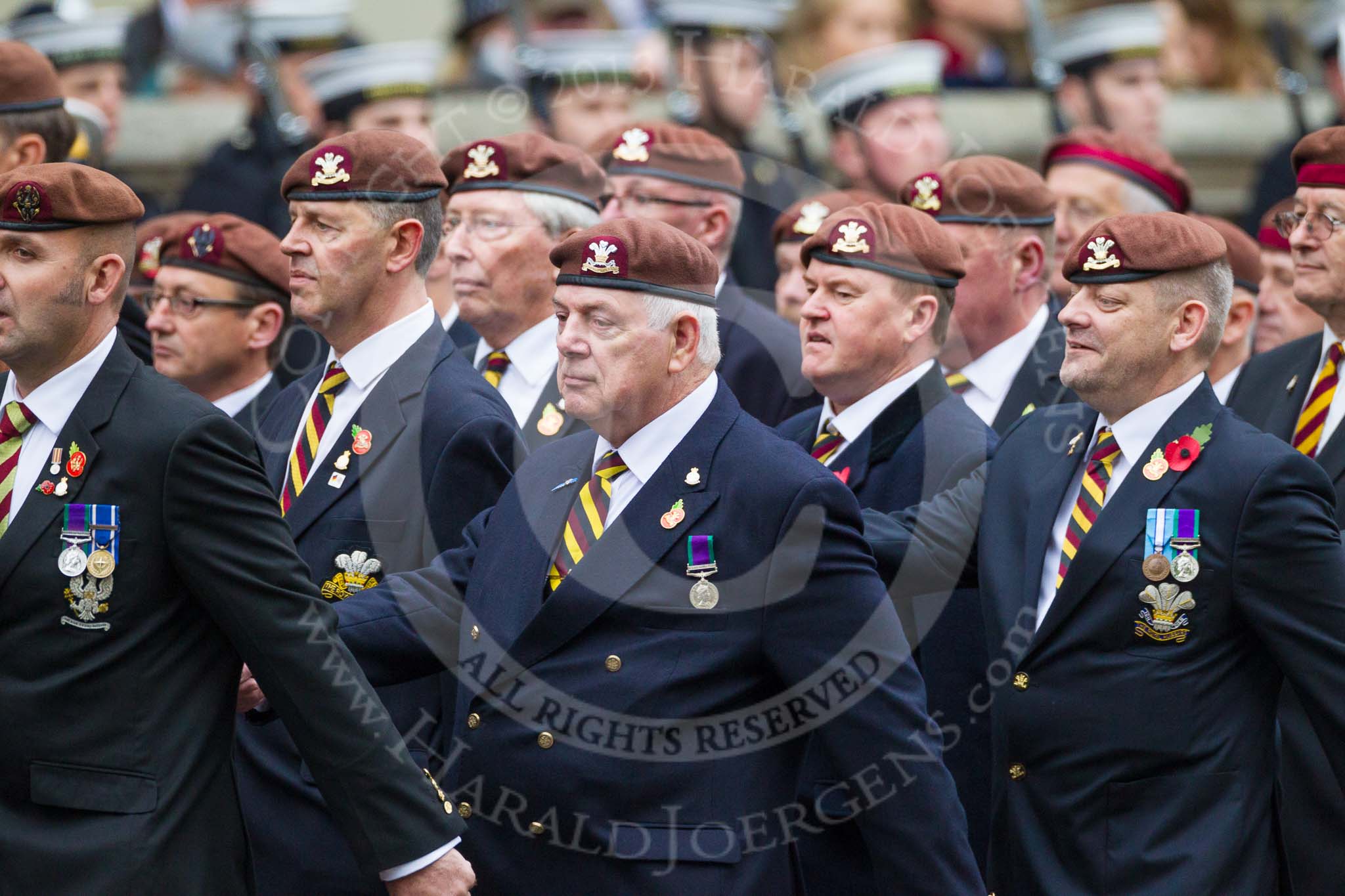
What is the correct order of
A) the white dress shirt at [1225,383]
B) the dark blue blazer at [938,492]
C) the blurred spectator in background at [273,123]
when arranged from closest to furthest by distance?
the dark blue blazer at [938,492]
the white dress shirt at [1225,383]
the blurred spectator in background at [273,123]

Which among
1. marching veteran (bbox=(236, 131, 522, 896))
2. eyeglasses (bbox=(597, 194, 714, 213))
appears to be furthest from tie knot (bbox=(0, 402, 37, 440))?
eyeglasses (bbox=(597, 194, 714, 213))

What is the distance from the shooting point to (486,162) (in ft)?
21.6

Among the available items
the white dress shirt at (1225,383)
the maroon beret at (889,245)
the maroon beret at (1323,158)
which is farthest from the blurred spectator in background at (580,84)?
the maroon beret at (1323,158)

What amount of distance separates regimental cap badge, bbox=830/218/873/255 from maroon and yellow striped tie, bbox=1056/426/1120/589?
0.93 meters

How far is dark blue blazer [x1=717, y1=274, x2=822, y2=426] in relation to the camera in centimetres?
671

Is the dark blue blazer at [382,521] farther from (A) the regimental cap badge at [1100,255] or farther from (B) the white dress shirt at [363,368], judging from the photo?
(A) the regimental cap badge at [1100,255]

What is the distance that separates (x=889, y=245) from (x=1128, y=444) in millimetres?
1013

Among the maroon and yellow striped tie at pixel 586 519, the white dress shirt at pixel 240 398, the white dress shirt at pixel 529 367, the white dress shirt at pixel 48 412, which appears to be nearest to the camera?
the white dress shirt at pixel 48 412

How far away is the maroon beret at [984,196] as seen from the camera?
676 cm

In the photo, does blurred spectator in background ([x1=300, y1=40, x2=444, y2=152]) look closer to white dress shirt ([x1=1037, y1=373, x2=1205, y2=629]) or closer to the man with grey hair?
the man with grey hair

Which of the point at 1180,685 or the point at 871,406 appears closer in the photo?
the point at 1180,685

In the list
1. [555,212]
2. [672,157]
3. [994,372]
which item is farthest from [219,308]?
[994,372]

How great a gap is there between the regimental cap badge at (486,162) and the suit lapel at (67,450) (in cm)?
235

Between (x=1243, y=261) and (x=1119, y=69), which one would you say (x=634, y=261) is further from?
(x=1119, y=69)
